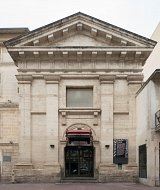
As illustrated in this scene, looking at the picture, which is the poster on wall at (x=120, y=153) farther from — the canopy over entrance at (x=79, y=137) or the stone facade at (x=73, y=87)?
the canopy over entrance at (x=79, y=137)

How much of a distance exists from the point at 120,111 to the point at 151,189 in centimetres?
847

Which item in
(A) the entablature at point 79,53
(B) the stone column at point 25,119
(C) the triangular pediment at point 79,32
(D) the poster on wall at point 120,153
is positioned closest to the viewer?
(D) the poster on wall at point 120,153

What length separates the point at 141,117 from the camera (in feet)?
92.1

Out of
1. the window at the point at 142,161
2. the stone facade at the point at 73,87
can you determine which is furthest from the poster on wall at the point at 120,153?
the window at the point at 142,161

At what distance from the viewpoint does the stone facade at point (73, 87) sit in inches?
1174

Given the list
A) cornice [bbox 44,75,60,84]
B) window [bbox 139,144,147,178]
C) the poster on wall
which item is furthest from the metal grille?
cornice [bbox 44,75,60,84]

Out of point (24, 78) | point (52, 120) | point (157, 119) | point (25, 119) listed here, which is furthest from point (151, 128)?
point (24, 78)

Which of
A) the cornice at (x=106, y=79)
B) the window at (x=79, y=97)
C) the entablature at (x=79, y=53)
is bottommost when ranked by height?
the window at (x=79, y=97)

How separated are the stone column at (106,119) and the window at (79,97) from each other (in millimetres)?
1012

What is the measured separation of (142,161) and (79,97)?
21.4 feet

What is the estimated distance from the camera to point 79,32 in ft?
102

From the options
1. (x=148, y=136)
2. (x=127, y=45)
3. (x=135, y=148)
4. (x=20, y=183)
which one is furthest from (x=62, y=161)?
(x=127, y=45)

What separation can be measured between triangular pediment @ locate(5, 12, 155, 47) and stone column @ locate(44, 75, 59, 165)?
8.97 feet

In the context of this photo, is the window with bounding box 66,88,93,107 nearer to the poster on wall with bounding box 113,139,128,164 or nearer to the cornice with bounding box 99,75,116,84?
the cornice with bounding box 99,75,116,84
